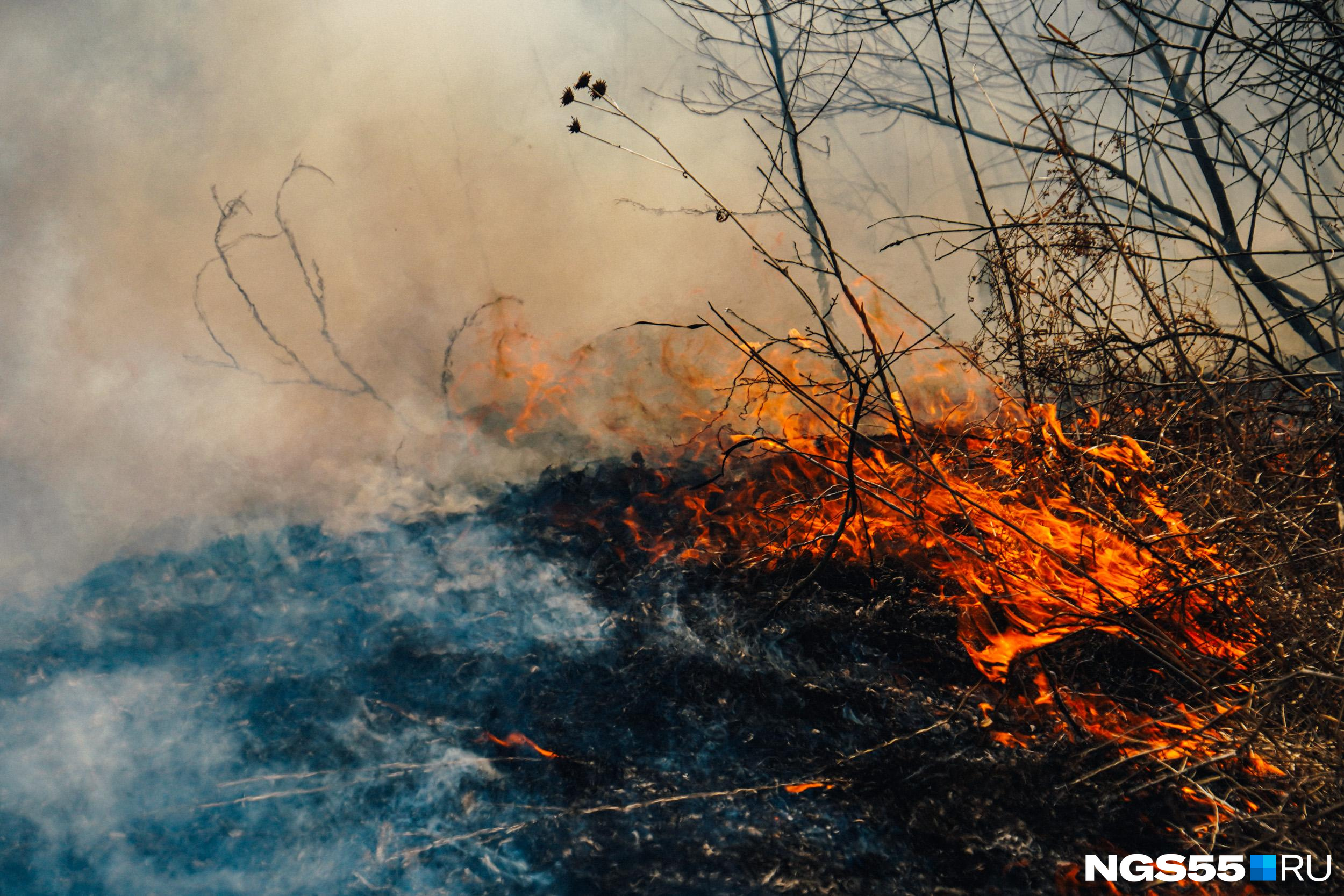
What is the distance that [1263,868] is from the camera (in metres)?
1.72

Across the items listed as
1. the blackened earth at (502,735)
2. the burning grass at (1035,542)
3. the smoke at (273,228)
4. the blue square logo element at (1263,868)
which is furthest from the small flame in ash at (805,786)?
the smoke at (273,228)

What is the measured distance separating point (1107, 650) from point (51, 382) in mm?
3534

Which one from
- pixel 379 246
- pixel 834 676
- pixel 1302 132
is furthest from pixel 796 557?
pixel 1302 132

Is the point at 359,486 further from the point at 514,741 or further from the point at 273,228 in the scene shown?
the point at 514,741

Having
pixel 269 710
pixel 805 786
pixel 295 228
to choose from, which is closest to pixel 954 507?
pixel 805 786

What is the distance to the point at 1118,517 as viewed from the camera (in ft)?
7.32

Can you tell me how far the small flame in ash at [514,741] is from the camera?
211 cm

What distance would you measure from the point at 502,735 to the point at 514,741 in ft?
0.15

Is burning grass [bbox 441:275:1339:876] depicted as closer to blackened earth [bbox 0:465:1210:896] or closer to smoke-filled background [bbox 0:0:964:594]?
blackened earth [bbox 0:465:1210:896]

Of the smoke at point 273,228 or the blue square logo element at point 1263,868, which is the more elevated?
the smoke at point 273,228

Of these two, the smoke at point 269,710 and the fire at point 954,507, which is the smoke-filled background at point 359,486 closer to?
the smoke at point 269,710

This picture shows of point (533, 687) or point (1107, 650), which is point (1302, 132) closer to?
point (1107, 650)

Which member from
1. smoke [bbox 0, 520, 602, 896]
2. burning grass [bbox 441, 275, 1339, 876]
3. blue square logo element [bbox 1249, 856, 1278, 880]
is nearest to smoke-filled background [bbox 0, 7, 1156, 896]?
smoke [bbox 0, 520, 602, 896]

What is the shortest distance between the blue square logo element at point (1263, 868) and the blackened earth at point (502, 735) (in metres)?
0.18
